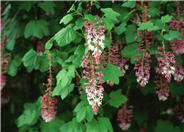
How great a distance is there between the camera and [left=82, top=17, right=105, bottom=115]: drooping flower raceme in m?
2.06

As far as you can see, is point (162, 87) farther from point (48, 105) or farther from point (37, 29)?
point (37, 29)

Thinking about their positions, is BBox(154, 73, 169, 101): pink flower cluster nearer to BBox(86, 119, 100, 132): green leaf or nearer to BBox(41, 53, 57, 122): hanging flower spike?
BBox(86, 119, 100, 132): green leaf

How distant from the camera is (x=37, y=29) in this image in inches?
131

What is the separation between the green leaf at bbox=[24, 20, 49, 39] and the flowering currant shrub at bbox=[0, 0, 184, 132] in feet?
0.04

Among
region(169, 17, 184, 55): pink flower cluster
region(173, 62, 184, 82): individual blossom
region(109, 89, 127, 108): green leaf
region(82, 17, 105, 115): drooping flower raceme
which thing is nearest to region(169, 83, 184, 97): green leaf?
region(173, 62, 184, 82): individual blossom

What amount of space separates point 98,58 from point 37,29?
61.7 inches

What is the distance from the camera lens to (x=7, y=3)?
356 centimetres

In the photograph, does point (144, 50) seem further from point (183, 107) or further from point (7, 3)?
point (7, 3)

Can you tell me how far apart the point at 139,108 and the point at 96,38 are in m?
2.10

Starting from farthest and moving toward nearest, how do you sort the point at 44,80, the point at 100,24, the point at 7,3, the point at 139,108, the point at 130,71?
1. the point at 139,108
2. the point at 7,3
3. the point at 44,80
4. the point at 130,71
5. the point at 100,24

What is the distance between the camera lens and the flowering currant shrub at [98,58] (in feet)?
7.53

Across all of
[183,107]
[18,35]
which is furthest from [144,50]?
[18,35]

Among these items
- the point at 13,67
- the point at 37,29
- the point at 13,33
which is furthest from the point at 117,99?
the point at 13,33

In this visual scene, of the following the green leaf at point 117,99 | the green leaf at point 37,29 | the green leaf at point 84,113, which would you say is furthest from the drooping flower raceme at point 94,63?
the green leaf at point 37,29
